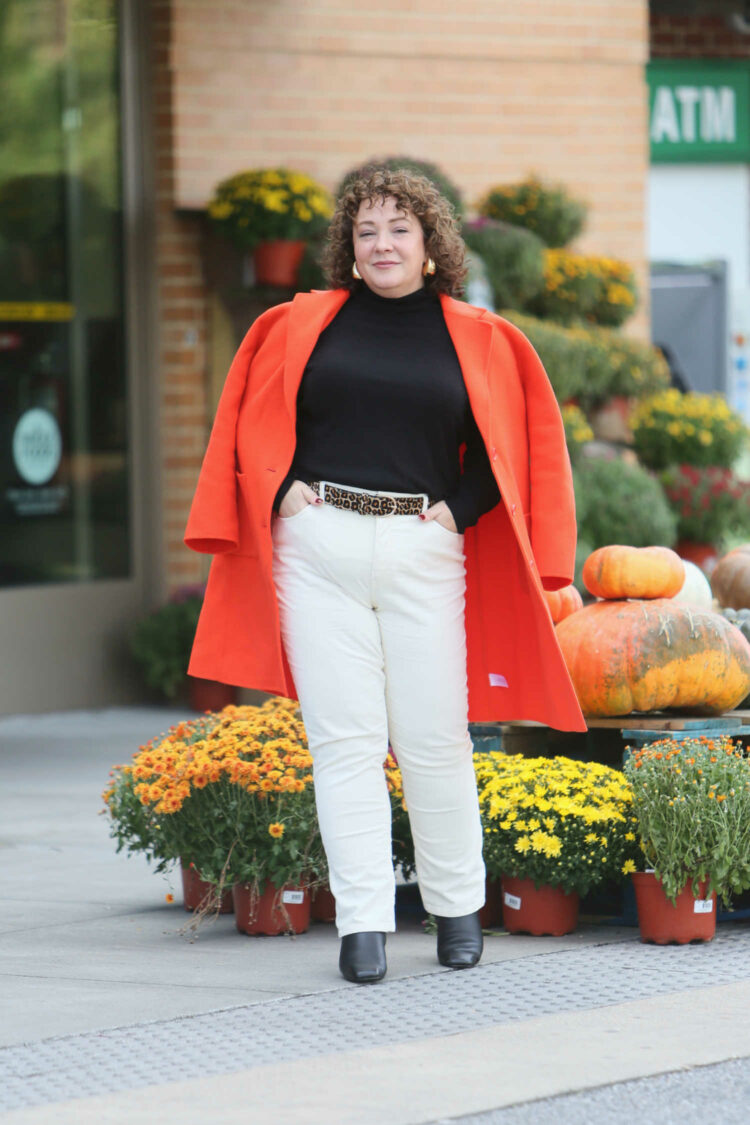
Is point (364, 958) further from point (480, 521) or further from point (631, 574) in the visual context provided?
point (631, 574)

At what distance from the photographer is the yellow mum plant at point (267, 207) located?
10.1 m

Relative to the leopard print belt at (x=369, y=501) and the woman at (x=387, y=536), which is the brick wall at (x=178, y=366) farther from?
the leopard print belt at (x=369, y=501)

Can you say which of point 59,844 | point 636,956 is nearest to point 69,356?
point 59,844

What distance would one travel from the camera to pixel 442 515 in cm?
473

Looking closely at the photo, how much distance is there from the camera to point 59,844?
6.85 meters

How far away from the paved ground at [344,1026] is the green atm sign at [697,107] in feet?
37.1

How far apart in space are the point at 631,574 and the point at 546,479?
94cm

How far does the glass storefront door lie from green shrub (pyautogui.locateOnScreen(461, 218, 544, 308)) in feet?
6.26

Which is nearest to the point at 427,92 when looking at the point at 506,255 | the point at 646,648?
the point at 506,255

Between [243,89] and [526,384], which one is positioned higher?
[243,89]

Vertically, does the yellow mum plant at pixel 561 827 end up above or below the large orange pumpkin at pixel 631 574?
below

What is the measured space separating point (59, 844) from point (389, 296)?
2.82 m

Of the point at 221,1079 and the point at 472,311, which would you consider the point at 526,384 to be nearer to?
the point at 472,311

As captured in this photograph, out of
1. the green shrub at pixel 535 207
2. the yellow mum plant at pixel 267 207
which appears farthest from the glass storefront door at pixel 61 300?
the green shrub at pixel 535 207
